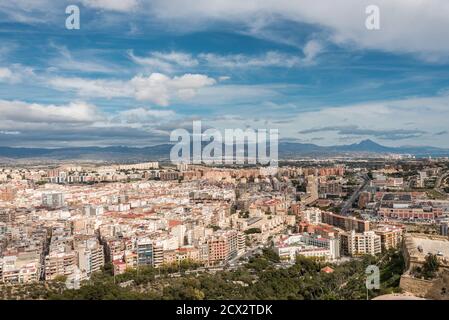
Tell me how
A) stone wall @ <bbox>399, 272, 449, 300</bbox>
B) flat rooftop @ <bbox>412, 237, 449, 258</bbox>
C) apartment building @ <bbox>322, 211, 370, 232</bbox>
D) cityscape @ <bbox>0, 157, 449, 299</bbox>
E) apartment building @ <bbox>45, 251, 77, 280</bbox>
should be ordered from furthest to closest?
apartment building @ <bbox>322, 211, 370, 232</bbox>, apartment building @ <bbox>45, 251, 77, 280</bbox>, cityscape @ <bbox>0, 157, 449, 299</bbox>, flat rooftop @ <bbox>412, 237, 449, 258</bbox>, stone wall @ <bbox>399, 272, 449, 300</bbox>

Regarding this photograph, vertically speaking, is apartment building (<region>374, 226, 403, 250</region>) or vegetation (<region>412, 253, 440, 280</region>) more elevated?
vegetation (<region>412, 253, 440, 280</region>)

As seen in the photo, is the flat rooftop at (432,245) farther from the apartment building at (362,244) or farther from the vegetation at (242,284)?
the apartment building at (362,244)

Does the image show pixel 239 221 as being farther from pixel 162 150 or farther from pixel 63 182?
pixel 63 182

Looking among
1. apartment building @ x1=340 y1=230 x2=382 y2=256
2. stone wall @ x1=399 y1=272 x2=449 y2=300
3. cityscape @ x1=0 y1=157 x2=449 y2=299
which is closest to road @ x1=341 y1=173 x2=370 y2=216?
cityscape @ x1=0 y1=157 x2=449 y2=299

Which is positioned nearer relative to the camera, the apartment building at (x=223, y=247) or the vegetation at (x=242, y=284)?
the vegetation at (x=242, y=284)

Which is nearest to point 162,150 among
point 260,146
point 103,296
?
point 260,146

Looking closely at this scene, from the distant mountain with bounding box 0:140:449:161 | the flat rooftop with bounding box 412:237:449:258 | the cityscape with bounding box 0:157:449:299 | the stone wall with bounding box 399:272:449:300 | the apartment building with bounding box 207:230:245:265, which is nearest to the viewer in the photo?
the stone wall with bounding box 399:272:449:300

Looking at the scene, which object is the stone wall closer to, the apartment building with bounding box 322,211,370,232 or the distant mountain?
the apartment building with bounding box 322,211,370,232

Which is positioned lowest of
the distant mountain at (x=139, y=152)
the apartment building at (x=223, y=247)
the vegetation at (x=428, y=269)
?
the apartment building at (x=223, y=247)

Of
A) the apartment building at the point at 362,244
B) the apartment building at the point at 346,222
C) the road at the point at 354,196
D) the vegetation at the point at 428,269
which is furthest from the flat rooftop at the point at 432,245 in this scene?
the road at the point at 354,196

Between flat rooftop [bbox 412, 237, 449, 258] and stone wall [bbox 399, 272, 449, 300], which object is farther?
flat rooftop [bbox 412, 237, 449, 258]
